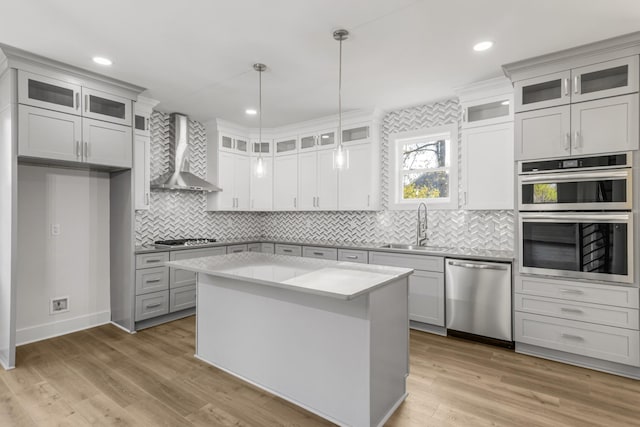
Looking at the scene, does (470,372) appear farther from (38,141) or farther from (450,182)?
(38,141)

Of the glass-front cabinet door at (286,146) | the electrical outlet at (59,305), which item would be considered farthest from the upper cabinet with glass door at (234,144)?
the electrical outlet at (59,305)

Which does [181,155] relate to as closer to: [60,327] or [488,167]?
[60,327]

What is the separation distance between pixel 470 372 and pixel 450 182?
7.29ft

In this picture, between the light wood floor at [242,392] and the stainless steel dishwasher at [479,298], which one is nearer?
the light wood floor at [242,392]

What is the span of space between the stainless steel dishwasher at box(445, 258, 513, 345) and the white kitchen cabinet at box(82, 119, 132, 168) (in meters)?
3.84

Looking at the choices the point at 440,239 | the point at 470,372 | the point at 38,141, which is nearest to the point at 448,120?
the point at 440,239

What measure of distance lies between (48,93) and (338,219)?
3.76 metres

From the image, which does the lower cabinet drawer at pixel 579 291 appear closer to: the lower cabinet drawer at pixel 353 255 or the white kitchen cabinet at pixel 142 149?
the lower cabinet drawer at pixel 353 255

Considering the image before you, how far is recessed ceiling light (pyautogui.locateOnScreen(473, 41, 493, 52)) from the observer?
2.71 metres

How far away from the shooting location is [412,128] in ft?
14.4

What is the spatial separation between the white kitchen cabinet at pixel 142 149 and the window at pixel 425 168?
323 cm

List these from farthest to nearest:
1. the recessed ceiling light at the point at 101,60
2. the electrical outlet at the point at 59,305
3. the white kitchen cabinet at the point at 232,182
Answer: the white kitchen cabinet at the point at 232,182, the electrical outlet at the point at 59,305, the recessed ceiling light at the point at 101,60

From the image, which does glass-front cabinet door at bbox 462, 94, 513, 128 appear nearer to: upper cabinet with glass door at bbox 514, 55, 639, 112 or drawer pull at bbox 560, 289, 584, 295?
upper cabinet with glass door at bbox 514, 55, 639, 112

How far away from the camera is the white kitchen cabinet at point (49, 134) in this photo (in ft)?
9.49
